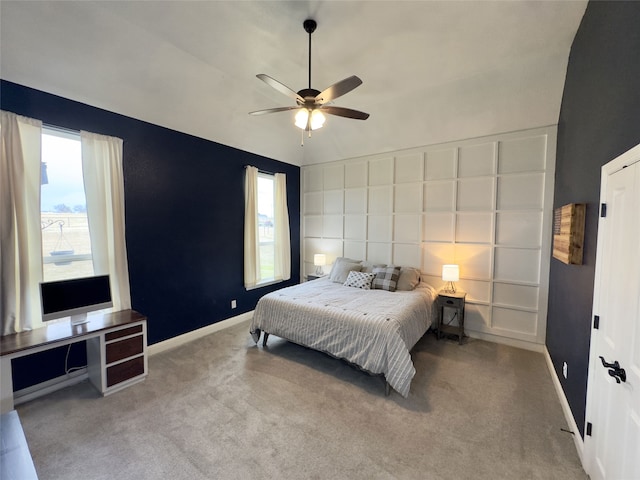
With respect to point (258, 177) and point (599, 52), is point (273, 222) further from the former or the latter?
point (599, 52)

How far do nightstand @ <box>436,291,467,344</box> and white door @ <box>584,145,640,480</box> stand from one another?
178 centimetres

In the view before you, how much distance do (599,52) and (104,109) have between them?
429 cm

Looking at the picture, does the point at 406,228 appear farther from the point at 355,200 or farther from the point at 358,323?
the point at 358,323

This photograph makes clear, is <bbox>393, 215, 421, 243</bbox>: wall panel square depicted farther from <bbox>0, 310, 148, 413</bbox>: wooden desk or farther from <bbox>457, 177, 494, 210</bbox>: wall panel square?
<bbox>0, 310, 148, 413</bbox>: wooden desk

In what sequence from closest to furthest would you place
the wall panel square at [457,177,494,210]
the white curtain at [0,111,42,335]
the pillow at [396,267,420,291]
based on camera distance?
the white curtain at [0,111,42,335], the wall panel square at [457,177,494,210], the pillow at [396,267,420,291]

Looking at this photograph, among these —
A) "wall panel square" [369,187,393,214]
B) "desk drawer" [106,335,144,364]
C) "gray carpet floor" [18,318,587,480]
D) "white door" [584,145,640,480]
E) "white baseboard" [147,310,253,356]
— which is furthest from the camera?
"wall panel square" [369,187,393,214]

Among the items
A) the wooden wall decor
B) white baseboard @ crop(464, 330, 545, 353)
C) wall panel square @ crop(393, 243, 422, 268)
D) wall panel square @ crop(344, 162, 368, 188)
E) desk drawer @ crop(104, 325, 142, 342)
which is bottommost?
white baseboard @ crop(464, 330, 545, 353)

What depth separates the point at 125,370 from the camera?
2555mm

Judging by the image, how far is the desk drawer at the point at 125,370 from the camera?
2.46 m

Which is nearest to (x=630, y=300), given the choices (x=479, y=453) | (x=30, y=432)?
(x=479, y=453)

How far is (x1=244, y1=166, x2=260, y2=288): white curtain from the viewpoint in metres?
4.33

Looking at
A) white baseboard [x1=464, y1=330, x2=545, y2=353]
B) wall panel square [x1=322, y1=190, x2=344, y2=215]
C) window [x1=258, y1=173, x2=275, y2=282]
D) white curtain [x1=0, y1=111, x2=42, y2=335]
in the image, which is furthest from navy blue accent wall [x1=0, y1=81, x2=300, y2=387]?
white baseboard [x1=464, y1=330, x2=545, y2=353]

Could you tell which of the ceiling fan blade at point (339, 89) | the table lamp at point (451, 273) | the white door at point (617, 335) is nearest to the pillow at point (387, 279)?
the table lamp at point (451, 273)

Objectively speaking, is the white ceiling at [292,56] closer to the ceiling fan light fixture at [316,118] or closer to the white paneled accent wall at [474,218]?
the white paneled accent wall at [474,218]
